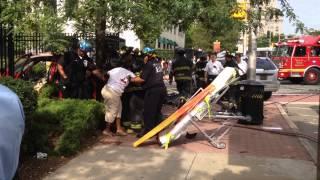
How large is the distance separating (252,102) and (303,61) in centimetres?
1928

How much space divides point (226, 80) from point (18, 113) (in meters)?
6.46

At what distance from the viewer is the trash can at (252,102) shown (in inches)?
493

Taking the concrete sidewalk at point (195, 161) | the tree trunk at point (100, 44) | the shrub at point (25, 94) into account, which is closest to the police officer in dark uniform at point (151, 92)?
the concrete sidewalk at point (195, 161)

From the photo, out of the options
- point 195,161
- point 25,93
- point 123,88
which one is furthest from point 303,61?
point 25,93

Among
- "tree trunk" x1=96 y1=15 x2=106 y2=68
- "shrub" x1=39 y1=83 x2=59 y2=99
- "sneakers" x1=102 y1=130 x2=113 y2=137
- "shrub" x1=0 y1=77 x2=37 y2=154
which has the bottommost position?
"sneakers" x1=102 y1=130 x2=113 y2=137

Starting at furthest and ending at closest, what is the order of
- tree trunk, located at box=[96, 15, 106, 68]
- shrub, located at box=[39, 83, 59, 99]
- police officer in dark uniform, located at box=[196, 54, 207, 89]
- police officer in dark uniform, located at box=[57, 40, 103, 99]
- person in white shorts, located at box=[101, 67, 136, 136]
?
police officer in dark uniform, located at box=[196, 54, 207, 89] < shrub, located at box=[39, 83, 59, 99] < police officer in dark uniform, located at box=[57, 40, 103, 99] < tree trunk, located at box=[96, 15, 106, 68] < person in white shorts, located at box=[101, 67, 136, 136]

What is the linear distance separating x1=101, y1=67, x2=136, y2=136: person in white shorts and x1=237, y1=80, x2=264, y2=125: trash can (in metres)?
3.49

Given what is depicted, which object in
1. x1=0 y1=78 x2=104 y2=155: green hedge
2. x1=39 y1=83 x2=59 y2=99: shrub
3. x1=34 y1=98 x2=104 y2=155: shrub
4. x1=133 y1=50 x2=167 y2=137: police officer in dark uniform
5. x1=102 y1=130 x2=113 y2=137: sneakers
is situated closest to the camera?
x1=0 y1=78 x2=104 y2=155: green hedge

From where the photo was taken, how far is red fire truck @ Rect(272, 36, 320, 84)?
1204 inches

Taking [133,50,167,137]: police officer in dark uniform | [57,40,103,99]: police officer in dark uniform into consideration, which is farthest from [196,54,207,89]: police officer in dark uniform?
[133,50,167,137]: police officer in dark uniform

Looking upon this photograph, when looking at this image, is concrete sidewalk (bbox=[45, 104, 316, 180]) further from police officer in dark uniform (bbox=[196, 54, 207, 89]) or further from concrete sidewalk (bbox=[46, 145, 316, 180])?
police officer in dark uniform (bbox=[196, 54, 207, 89])

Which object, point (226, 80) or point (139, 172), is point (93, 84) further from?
point (139, 172)

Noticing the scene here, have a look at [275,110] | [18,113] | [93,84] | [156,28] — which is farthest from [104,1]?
[275,110]

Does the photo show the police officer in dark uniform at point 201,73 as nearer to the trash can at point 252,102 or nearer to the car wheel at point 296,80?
the trash can at point 252,102
